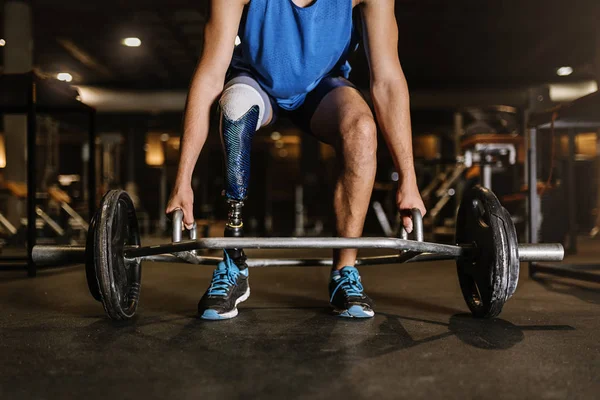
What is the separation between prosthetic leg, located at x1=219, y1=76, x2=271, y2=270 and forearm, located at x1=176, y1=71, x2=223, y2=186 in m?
0.05

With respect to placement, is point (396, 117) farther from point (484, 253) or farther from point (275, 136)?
point (275, 136)

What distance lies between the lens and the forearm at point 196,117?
1392 mm

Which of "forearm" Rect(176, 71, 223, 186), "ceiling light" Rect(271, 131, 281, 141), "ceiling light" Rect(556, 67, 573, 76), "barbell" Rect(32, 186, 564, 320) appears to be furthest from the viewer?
"ceiling light" Rect(271, 131, 281, 141)

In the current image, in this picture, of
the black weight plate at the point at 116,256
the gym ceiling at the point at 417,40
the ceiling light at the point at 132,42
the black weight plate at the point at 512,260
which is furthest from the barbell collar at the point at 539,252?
the ceiling light at the point at 132,42

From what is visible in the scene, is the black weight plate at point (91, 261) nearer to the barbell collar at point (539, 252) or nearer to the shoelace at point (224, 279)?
the shoelace at point (224, 279)

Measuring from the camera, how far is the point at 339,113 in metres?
1.47

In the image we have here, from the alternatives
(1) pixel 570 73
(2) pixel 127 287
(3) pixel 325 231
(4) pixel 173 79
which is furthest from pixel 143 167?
(2) pixel 127 287

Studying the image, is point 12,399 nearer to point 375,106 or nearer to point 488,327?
point 488,327

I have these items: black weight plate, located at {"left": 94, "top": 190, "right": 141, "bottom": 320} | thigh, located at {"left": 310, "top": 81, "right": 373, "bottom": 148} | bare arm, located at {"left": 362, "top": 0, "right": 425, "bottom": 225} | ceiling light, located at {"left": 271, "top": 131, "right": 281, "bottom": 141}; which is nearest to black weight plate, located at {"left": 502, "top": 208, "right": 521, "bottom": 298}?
bare arm, located at {"left": 362, "top": 0, "right": 425, "bottom": 225}

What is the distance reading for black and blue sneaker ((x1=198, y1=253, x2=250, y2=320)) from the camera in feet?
4.50

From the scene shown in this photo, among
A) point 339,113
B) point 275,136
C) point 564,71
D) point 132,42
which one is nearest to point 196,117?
point 339,113

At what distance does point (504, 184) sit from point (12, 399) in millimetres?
4634

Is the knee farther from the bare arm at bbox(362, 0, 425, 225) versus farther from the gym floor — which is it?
the gym floor

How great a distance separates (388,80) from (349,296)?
597mm
